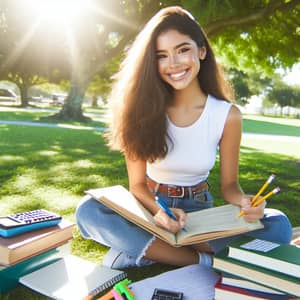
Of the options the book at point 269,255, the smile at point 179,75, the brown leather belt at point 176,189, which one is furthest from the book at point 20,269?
the smile at point 179,75

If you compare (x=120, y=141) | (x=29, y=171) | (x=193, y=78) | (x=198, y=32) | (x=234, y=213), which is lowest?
(x=29, y=171)

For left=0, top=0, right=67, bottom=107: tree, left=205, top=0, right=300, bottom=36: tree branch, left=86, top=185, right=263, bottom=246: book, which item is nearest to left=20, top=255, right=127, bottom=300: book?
left=86, top=185, right=263, bottom=246: book

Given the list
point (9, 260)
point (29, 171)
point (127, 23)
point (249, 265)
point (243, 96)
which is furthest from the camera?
point (243, 96)

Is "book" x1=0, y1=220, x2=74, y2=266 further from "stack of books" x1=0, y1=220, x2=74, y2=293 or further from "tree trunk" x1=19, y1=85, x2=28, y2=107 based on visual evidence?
"tree trunk" x1=19, y1=85, x2=28, y2=107

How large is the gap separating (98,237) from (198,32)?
124cm

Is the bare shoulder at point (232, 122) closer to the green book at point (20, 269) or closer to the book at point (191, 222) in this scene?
the book at point (191, 222)

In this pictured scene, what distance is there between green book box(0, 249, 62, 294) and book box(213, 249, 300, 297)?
2.86 feet

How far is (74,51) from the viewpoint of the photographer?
45.0ft

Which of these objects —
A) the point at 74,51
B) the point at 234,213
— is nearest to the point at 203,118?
the point at 234,213

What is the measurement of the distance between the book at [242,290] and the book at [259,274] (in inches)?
1.0

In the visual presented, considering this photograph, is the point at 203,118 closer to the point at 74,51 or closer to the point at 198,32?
the point at 198,32

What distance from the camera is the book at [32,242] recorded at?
1.90 metres

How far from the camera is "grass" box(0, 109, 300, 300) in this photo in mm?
3424

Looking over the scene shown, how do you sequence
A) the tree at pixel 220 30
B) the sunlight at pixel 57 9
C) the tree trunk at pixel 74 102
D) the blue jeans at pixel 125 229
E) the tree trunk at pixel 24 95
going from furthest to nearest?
the tree trunk at pixel 24 95 → the tree trunk at pixel 74 102 → the sunlight at pixel 57 9 → the tree at pixel 220 30 → the blue jeans at pixel 125 229
